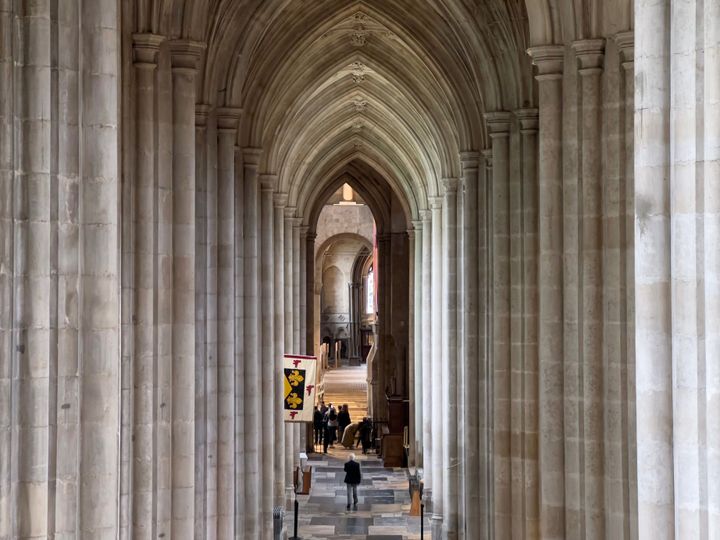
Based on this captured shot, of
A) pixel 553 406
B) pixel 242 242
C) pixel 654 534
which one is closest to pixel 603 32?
pixel 553 406

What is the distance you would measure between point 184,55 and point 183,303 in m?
3.21

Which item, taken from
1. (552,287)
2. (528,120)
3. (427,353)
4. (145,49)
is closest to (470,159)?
(528,120)

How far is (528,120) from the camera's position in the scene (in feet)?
54.8

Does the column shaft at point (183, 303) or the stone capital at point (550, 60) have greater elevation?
the stone capital at point (550, 60)

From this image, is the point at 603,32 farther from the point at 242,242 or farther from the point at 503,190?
the point at 242,242

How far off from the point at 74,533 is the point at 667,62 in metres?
5.77

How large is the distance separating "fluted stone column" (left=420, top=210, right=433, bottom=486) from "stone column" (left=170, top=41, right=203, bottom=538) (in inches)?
642

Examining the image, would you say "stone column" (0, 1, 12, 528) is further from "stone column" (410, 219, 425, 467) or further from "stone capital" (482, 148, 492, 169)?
"stone column" (410, 219, 425, 467)

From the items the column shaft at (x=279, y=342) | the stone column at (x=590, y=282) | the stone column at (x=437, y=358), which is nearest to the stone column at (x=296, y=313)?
the column shaft at (x=279, y=342)

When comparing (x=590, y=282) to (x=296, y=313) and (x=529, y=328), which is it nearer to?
(x=529, y=328)

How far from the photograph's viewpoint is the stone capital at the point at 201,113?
52.7 ft

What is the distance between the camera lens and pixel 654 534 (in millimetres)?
7578

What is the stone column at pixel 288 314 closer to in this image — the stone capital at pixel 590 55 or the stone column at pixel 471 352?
the stone column at pixel 471 352

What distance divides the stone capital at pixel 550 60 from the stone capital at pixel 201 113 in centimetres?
546
